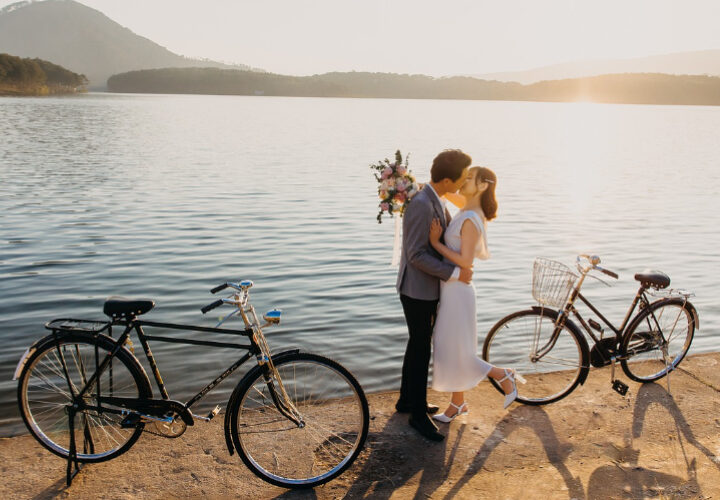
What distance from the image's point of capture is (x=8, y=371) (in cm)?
764

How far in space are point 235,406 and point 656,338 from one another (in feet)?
12.6

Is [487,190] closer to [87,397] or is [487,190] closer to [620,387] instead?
[620,387]

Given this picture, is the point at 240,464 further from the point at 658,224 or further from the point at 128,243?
the point at 658,224

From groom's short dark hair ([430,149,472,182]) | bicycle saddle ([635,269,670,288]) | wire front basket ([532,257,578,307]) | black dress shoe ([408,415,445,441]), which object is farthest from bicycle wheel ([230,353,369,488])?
bicycle saddle ([635,269,670,288])

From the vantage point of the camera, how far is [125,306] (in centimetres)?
425

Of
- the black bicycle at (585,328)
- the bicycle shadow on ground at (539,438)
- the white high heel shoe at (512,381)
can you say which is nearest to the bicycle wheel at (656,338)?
the black bicycle at (585,328)

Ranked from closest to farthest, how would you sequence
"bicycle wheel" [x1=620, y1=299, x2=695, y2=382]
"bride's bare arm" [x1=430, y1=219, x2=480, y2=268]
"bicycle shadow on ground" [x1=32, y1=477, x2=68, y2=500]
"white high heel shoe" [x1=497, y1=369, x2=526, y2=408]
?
"bicycle shadow on ground" [x1=32, y1=477, x2=68, y2=500] → "bride's bare arm" [x1=430, y1=219, x2=480, y2=268] → "white high heel shoe" [x1=497, y1=369, x2=526, y2=408] → "bicycle wheel" [x1=620, y1=299, x2=695, y2=382]

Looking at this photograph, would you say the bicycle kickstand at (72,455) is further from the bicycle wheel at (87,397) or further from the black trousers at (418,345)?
the black trousers at (418,345)

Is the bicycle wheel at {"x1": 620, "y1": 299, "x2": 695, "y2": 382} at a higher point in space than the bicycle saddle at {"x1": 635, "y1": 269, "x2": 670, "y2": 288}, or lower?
lower

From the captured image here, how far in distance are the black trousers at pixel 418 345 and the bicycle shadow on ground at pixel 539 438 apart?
1.93ft

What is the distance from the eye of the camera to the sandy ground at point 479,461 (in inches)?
167

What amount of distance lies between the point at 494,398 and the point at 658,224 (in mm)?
15250

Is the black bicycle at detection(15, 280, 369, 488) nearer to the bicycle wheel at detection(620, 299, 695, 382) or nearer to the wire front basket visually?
the wire front basket

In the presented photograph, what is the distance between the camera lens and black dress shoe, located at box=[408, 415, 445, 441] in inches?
194
